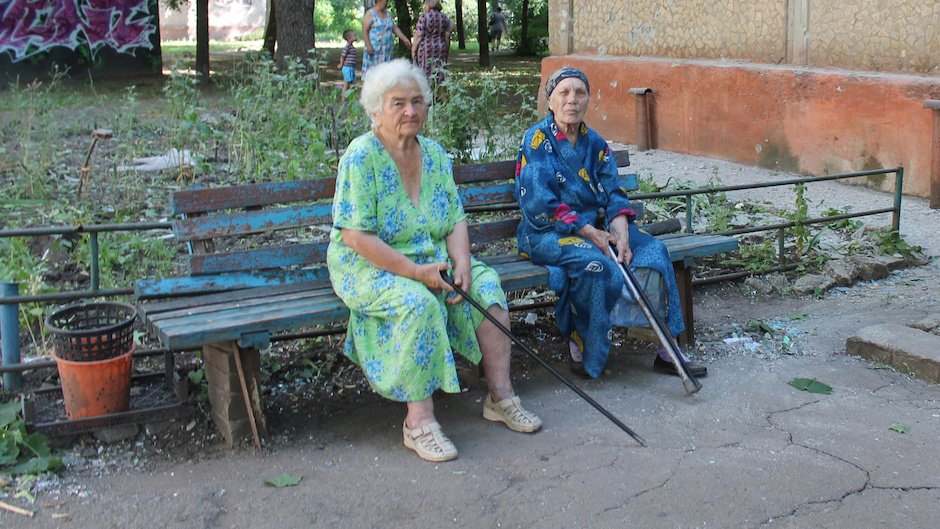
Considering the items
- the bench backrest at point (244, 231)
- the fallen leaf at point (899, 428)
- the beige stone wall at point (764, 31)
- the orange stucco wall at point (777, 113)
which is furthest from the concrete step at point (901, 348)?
the beige stone wall at point (764, 31)

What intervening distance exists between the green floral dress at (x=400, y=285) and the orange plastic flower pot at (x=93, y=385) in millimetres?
870

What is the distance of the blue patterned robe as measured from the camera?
4492 mm

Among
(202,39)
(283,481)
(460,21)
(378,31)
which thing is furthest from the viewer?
(460,21)

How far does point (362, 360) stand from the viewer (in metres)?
3.89

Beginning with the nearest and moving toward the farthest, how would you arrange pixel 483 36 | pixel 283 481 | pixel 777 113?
pixel 283 481 < pixel 777 113 < pixel 483 36

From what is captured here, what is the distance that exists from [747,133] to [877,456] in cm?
586

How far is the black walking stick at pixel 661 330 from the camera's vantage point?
169 inches

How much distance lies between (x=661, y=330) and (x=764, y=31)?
18.2 ft

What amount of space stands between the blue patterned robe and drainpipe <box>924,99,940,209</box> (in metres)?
3.61

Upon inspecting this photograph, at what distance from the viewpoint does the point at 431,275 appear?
12.7 feet

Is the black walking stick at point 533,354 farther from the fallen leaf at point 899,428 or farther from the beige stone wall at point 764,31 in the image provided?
the beige stone wall at point 764,31

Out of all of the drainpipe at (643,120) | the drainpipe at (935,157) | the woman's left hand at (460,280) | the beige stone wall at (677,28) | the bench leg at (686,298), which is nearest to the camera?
the woman's left hand at (460,280)

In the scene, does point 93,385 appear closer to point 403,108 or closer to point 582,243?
point 403,108

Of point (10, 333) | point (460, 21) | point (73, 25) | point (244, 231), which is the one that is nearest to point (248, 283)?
point (244, 231)
